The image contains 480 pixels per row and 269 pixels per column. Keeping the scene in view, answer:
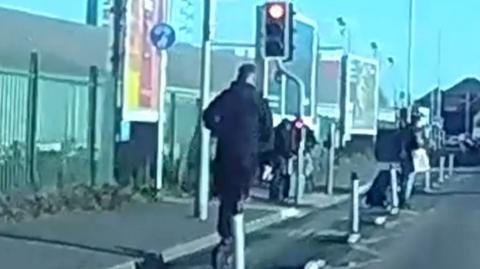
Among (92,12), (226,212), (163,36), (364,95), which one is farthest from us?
(364,95)

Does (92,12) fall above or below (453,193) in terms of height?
above

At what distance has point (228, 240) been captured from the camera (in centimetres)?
1497

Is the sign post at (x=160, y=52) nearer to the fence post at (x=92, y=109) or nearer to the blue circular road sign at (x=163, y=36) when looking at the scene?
the blue circular road sign at (x=163, y=36)

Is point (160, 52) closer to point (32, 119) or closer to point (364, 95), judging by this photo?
point (32, 119)

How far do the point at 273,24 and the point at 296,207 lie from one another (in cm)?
482

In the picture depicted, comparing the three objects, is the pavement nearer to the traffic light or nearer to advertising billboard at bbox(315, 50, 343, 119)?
the traffic light

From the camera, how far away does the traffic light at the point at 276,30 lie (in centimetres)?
2458

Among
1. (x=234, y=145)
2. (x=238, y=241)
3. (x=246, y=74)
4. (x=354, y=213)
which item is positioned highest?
(x=246, y=74)

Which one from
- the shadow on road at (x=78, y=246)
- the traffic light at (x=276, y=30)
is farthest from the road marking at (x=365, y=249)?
the traffic light at (x=276, y=30)

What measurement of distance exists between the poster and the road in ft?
89.9

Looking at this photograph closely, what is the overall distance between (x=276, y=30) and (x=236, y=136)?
9.84 metres

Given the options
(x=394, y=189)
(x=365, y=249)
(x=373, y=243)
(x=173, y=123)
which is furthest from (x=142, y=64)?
(x=365, y=249)

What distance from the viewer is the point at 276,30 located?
24.7 metres

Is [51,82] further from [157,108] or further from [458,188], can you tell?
[458,188]
